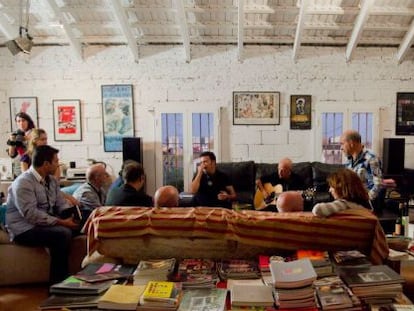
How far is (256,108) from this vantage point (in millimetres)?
5848

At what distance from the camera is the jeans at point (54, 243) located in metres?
2.82

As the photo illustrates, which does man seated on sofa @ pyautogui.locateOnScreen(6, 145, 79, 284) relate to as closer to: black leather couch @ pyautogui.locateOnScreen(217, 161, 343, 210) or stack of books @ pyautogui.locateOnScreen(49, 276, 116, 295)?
stack of books @ pyautogui.locateOnScreen(49, 276, 116, 295)

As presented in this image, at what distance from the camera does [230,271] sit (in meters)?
1.86

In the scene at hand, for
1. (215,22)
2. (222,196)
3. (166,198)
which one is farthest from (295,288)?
(215,22)

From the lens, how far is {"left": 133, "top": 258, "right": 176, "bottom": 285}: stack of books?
177 centimetres

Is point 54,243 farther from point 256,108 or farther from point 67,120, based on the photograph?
point 256,108

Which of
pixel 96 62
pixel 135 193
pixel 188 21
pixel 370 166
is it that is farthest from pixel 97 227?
pixel 96 62

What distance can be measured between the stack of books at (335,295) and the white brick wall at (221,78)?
429 centimetres

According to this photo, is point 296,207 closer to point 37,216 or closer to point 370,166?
point 370,166

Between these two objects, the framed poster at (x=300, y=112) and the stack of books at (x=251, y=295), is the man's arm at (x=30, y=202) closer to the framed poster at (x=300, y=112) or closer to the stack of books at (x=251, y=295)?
the stack of books at (x=251, y=295)

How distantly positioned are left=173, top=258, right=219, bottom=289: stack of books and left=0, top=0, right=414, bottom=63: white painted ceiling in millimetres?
3530

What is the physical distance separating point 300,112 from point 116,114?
3.07 metres

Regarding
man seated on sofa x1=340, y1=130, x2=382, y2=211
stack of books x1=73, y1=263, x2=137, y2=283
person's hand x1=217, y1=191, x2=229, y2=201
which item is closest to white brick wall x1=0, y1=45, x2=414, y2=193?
person's hand x1=217, y1=191, x2=229, y2=201

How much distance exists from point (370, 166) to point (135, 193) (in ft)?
6.79
